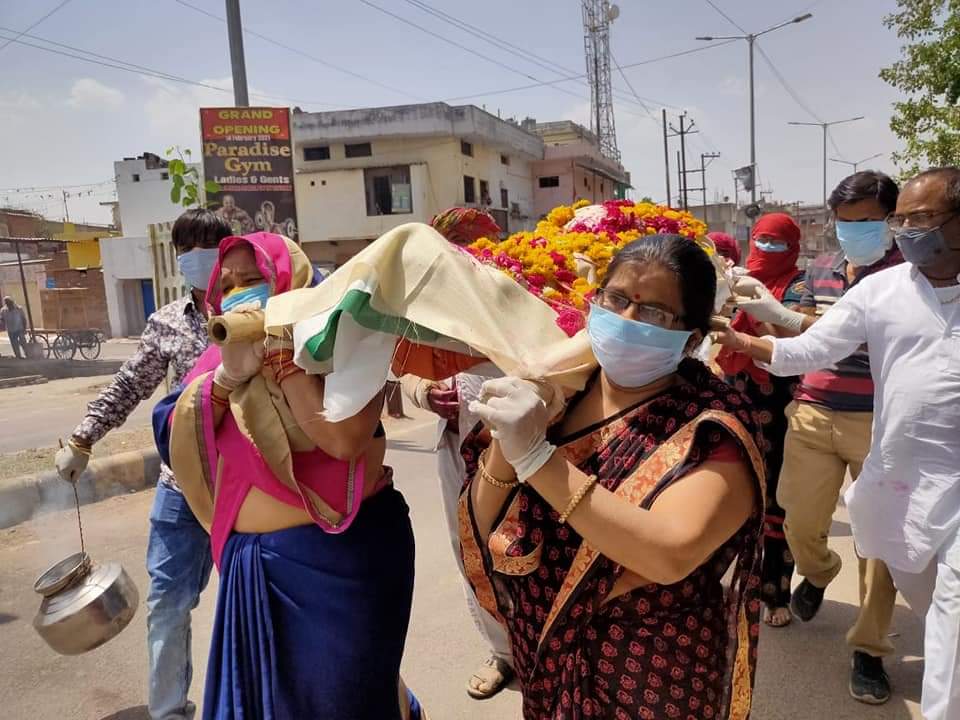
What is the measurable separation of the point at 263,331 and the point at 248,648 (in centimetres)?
87

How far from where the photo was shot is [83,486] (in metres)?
5.31

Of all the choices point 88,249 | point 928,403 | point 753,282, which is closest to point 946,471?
point 928,403

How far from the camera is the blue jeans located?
8.00 feet

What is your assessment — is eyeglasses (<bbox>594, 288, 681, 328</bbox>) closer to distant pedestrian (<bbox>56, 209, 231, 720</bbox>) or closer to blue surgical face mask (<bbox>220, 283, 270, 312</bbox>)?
blue surgical face mask (<bbox>220, 283, 270, 312</bbox>)

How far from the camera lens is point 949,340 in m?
1.99

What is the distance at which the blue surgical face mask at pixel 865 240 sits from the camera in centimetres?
276

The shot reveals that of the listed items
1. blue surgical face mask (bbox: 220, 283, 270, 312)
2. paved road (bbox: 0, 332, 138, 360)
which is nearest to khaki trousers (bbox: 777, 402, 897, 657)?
blue surgical face mask (bbox: 220, 283, 270, 312)

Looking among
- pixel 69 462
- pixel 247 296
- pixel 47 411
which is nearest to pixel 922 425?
pixel 247 296

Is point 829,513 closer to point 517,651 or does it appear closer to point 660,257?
point 517,651

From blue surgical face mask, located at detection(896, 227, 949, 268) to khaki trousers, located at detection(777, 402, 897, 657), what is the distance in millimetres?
946

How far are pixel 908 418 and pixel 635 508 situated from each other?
1.24 meters

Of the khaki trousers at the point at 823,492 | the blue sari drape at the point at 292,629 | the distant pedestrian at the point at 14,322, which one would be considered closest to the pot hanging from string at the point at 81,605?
the blue sari drape at the point at 292,629

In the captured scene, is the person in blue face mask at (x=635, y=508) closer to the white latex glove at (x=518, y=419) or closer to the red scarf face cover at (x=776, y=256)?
the white latex glove at (x=518, y=419)

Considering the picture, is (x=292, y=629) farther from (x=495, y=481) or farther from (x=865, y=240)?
(x=865, y=240)
